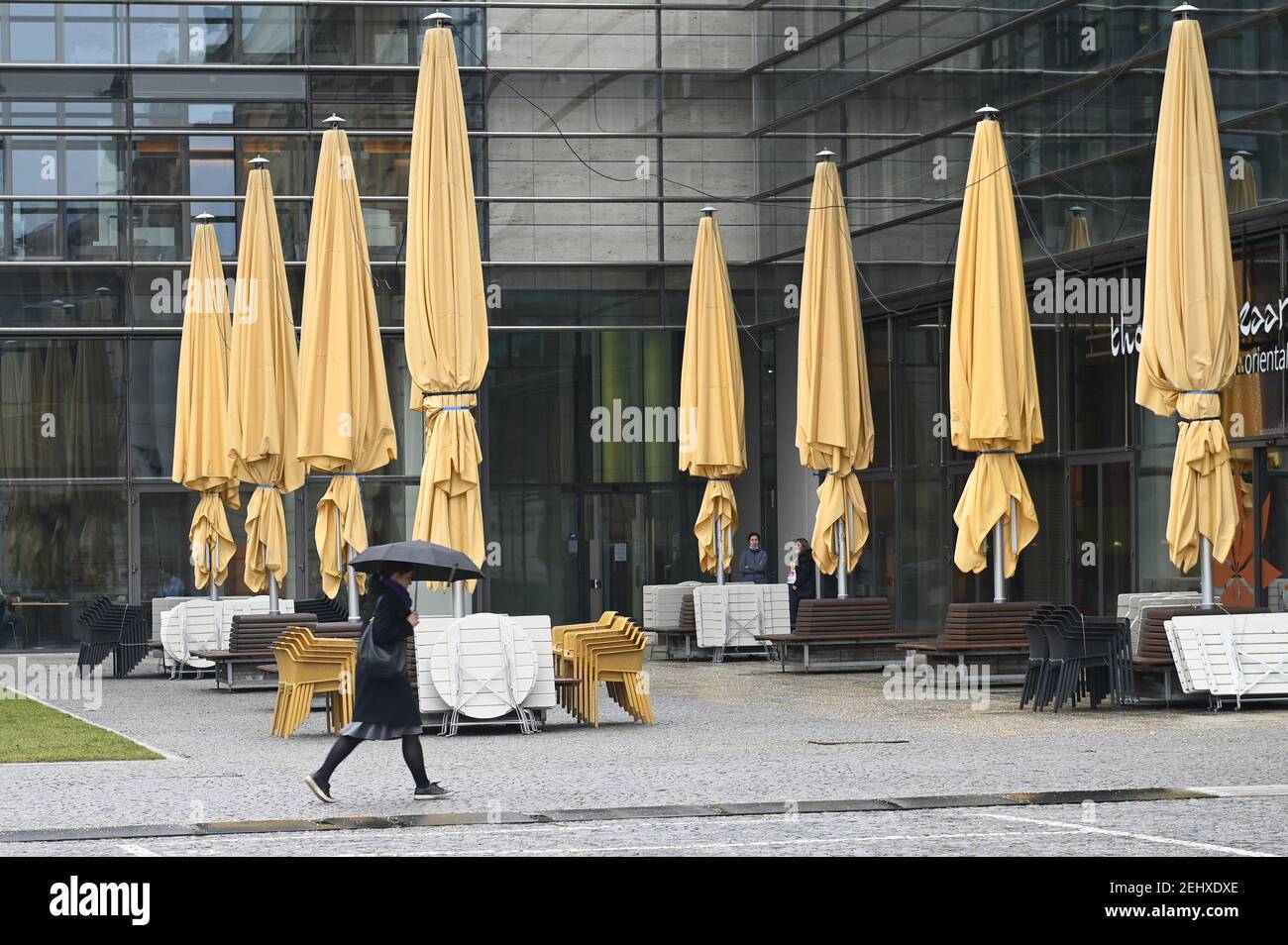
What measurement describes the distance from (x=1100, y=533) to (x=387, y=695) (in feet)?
49.9

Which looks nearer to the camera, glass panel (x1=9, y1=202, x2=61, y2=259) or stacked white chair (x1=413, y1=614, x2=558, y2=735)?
stacked white chair (x1=413, y1=614, x2=558, y2=735)

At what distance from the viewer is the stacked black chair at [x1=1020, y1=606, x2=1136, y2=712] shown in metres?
16.8

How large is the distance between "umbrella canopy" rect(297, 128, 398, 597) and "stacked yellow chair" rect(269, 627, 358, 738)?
2966mm

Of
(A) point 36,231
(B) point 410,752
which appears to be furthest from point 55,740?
(A) point 36,231

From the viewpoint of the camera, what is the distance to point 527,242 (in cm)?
3353

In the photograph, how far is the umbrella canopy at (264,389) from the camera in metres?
21.6

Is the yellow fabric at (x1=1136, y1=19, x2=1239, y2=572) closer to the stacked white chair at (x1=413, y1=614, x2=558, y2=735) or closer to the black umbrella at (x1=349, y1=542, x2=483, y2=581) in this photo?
the stacked white chair at (x1=413, y1=614, x2=558, y2=735)

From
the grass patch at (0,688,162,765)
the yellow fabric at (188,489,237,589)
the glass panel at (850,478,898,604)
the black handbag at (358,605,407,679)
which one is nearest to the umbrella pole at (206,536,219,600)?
the yellow fabric at (188,489,237,589)

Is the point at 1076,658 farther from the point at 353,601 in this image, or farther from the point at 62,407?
the point at 62,407

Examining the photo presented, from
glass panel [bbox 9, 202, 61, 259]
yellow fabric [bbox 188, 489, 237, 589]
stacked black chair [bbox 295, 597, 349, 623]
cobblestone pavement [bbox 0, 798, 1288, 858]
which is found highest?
glass panel [bbox 9, 202, 61, 259]

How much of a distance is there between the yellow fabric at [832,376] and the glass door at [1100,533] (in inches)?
118

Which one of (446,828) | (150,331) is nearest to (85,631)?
(150,331)

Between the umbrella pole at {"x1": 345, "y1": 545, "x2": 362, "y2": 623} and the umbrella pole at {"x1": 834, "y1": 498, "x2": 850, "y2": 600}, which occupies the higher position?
the umbrella pole at {"x1": 834, "y1": 498, "x2": 850, "y2": 600}
